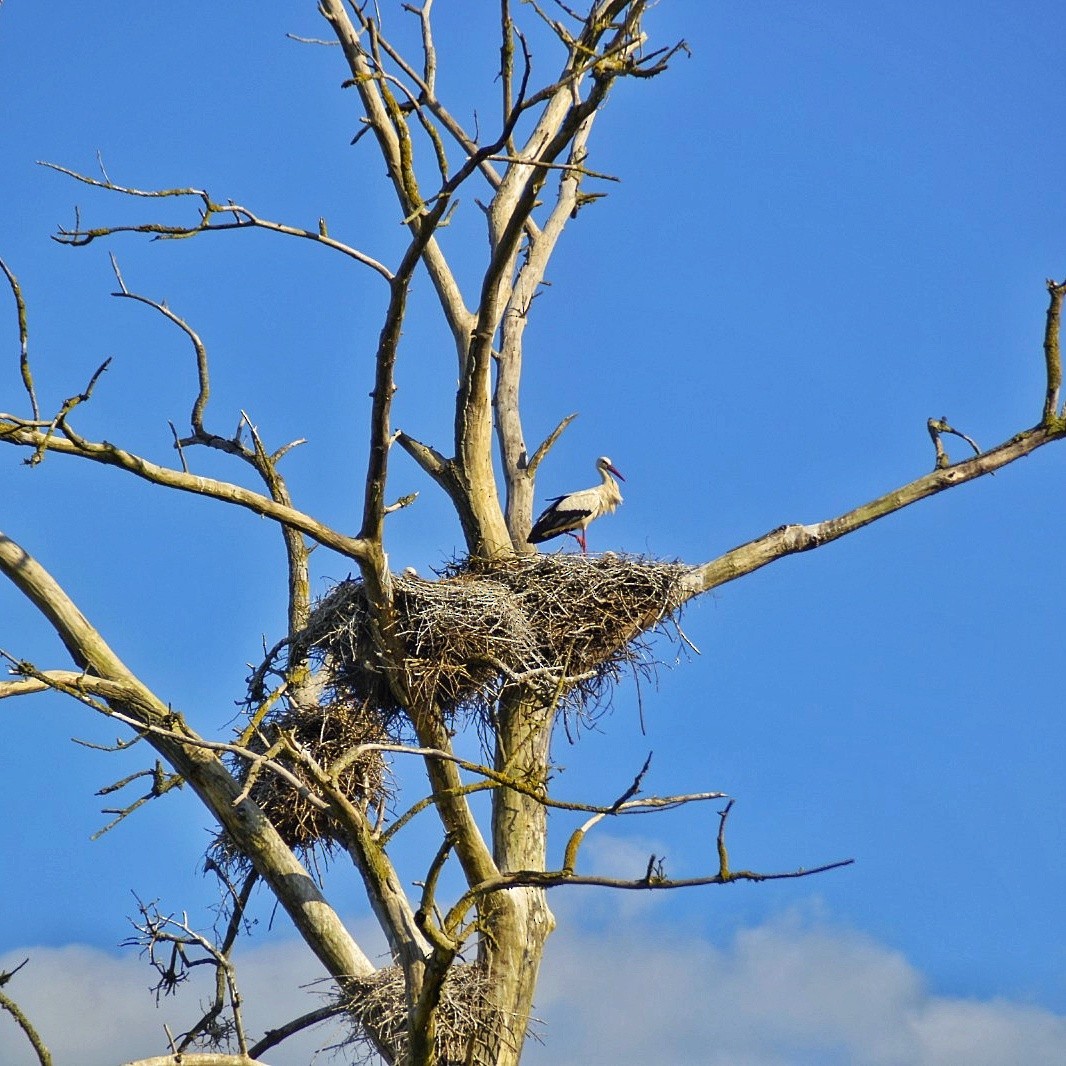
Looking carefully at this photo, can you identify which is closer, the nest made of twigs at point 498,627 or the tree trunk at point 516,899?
the tree trunk at point 516,899

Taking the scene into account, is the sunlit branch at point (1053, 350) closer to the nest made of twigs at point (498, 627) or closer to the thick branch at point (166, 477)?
the nest made of twigs at point (498, 627)

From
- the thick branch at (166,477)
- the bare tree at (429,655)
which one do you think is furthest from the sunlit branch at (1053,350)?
the thick branch at (166,477)

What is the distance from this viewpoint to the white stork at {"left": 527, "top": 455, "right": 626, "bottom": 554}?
12523mm

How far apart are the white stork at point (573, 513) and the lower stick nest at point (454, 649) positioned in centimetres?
213

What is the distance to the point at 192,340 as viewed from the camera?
947 centimetres

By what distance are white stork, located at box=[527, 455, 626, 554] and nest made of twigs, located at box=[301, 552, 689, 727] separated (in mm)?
2071

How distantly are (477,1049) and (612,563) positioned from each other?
3.42 meters

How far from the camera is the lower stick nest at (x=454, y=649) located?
913 centimetres

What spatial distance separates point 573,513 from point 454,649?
3.85 meters

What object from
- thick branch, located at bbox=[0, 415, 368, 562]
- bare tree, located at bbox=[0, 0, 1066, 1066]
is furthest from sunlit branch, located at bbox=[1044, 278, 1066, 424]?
thick branch, located at bbox=[0, 415, 368, 562]

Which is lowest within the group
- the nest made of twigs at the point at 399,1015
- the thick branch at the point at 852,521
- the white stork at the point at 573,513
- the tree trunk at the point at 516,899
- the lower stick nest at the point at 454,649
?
the nest made of twigs at the point at 399,1015

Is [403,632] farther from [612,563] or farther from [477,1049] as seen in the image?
[477,1049]

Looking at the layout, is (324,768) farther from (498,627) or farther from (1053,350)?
(1053,350)

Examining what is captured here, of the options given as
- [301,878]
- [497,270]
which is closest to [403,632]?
[301,878]
